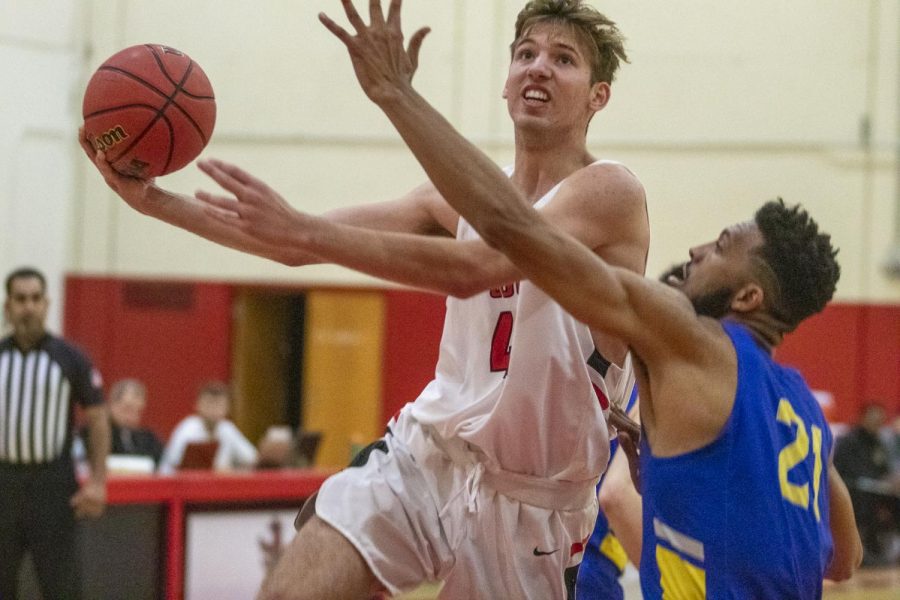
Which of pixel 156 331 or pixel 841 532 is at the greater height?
pixel 156 331

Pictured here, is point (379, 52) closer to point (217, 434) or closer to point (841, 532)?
point (841, 532)

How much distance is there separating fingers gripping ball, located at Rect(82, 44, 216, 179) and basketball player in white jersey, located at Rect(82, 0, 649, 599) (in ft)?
0.36

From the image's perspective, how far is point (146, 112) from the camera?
388 centimetres

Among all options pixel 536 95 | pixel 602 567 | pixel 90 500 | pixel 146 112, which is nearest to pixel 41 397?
pixel 90 500

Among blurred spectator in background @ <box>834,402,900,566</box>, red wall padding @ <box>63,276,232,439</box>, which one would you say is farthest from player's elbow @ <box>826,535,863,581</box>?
red wall padding @ <box>63,276,232,439</box>

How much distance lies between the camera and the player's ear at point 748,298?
318 centimetres

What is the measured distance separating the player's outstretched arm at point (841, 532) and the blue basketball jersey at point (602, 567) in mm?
1303

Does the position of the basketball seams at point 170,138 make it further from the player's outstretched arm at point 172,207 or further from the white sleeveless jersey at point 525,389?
the white sleeveless jersey at point 525,389

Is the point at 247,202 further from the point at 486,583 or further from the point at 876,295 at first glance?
the point at 876,295

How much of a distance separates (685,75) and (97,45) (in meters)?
6.23

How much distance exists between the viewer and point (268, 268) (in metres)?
14.3

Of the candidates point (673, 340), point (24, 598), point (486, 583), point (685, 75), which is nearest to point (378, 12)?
point (673, 340)

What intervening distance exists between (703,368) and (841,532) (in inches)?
36.7

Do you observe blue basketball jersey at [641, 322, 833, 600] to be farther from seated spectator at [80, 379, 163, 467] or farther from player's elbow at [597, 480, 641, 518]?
seated spectator at [80, 379, 163, 467]
